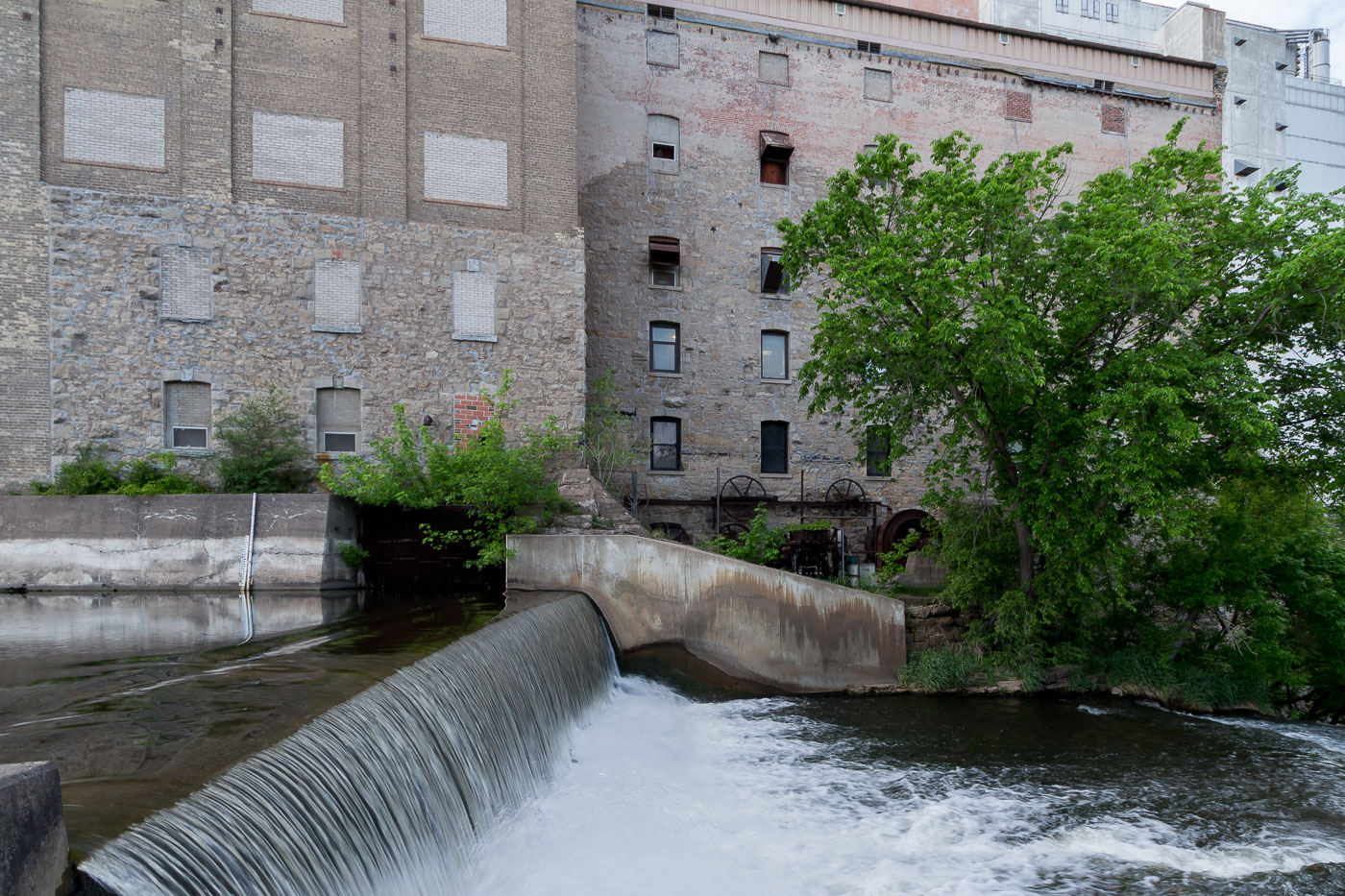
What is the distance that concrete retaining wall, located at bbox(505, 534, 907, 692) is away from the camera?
1216cm

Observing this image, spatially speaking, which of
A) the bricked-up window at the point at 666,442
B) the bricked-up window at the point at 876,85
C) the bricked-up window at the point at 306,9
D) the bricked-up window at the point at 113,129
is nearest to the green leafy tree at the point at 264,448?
the bricked-up window at the point at 113,129

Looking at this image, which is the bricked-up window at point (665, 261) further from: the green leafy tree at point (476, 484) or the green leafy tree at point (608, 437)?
the green leafy tree at point (476, 484)

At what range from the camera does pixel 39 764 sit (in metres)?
2.68

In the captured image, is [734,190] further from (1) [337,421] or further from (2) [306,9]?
(1) [337,421]

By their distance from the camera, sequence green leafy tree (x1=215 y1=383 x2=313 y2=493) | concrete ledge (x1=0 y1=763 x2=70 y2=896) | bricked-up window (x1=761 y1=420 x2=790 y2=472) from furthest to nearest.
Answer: bricked-up window (x1=761 y1=420 x2=790 y2=472) → green leafy tree (x1=215 y1=383 x2=313 y2=493) → concrete ledge (x1=0 y1=763 x2=70 y2=896)

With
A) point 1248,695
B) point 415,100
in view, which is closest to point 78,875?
point 1248,695

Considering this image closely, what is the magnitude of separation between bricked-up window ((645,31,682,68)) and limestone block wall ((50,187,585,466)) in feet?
23.6

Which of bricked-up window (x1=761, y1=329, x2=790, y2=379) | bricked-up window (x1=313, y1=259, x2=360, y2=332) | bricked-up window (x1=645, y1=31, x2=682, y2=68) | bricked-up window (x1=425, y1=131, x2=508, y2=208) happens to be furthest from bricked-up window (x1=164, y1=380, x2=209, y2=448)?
bricked-up window (x1=645, y1=31, x2=682, y2=68)

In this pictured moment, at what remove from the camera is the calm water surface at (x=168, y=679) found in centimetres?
400

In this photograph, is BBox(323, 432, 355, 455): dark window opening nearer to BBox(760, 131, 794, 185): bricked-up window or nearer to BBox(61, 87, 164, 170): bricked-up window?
BBox(61, 87, 164, 170): bricked-up window

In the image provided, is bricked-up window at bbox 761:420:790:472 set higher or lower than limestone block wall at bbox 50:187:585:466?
lower

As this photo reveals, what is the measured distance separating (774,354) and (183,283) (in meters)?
14.5

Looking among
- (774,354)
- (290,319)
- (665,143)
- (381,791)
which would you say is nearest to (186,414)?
(290,319)

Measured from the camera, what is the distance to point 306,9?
17344 mm
